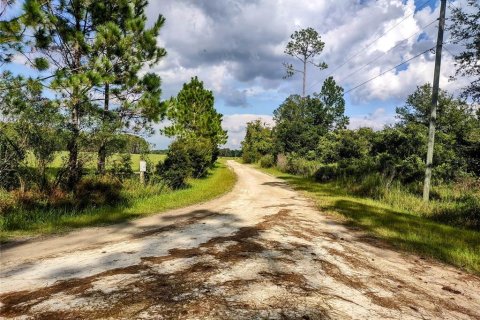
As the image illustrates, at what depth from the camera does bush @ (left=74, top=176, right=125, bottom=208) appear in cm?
1096

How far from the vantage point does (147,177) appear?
52.2 feet

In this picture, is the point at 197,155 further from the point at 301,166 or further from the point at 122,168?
the point at 301,166

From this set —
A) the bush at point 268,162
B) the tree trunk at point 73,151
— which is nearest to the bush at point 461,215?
the tree trunk at point 73,151

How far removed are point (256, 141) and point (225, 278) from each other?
58.8m

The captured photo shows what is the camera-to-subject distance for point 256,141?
62.8 m

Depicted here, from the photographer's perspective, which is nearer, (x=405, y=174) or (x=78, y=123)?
(x=78, y=123)

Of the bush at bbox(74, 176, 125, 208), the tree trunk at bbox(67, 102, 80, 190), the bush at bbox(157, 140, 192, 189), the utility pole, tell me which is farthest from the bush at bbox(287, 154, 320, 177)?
the tree trunk at bbox(67, 102, 80, 190)

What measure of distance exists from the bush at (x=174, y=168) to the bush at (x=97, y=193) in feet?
13.3

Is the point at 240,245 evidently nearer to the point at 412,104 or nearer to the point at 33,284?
the point at 33,284

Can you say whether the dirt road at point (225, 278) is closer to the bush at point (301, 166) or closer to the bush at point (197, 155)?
the bush at point (197, 155)

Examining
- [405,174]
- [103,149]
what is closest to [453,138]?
[405,174]

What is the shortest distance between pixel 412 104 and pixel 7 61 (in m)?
39.9

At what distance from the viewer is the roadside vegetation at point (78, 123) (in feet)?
29.2

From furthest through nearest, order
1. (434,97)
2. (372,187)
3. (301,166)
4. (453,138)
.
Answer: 1. (301,166)
2. (453,138)
3. (372,187)
4. (434,97)
